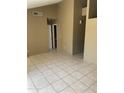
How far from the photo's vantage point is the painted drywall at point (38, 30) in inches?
256

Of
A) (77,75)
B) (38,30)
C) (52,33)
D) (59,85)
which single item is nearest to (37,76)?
(59,85)

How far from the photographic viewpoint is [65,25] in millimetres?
6250

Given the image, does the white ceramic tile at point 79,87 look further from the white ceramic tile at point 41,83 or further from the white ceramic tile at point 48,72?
the white ceramic tile at point 48,72

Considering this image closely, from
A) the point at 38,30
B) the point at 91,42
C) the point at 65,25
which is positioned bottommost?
the point at 91,42

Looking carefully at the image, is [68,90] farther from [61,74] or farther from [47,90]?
[61,74]

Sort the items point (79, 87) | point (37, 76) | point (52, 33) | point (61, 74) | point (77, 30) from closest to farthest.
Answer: point (79, 87) < point (37, 76) < point (61, 74) < point (77, 30) < point (52, 33)

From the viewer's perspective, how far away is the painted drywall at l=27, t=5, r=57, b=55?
21.4 feet

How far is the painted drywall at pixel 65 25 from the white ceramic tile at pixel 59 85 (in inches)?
122

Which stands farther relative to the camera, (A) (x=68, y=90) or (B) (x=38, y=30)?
(B) (x=38, y=30)

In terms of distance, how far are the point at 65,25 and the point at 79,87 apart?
4.16 meters

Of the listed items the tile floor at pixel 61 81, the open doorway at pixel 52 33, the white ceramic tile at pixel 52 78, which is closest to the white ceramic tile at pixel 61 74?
the tile floor at pixel 61 81

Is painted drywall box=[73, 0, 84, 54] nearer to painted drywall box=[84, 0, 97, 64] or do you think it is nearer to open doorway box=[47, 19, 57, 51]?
painted drywall box=[84, 0, 97, 64]
